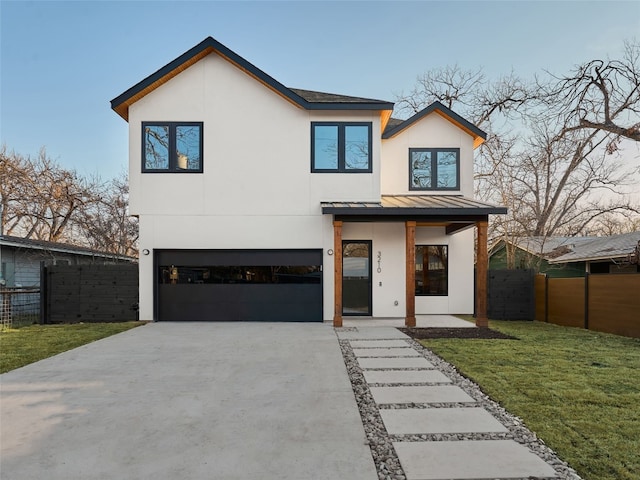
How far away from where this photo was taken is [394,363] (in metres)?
6.21

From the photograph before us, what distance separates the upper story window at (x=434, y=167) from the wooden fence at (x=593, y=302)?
4140 mm

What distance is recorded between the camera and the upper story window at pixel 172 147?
10687 millimetres

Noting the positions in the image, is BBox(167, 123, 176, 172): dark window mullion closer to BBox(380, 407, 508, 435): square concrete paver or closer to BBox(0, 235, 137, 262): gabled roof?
BBox(0, 235, 137, 262): gabled roof

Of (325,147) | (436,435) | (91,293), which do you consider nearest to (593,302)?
(325,147)

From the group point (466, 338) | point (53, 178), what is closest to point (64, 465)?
point (466, 338)

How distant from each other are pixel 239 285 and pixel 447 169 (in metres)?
7.20

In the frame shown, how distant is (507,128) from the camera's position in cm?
1952

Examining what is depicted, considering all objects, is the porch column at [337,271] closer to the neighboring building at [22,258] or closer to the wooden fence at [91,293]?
the wooden fence at [91,293]

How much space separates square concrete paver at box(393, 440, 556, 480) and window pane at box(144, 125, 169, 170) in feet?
31.9

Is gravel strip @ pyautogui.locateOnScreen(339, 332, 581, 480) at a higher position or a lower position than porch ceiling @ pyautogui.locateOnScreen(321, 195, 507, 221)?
lower

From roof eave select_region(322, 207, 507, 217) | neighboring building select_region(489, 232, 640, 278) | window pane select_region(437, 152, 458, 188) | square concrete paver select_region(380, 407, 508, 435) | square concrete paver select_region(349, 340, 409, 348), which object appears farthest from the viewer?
neighboring building select_region(489, 232, 640, 278)

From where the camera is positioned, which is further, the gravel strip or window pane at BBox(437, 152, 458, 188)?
window pane at BBox(437, 152, 458, 188)

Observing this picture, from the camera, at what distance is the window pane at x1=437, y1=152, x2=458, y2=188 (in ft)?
39.7

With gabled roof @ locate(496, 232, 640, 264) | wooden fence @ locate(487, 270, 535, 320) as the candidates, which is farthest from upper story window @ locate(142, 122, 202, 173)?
gabled roof @ locate(496, 232, 640, 264)
